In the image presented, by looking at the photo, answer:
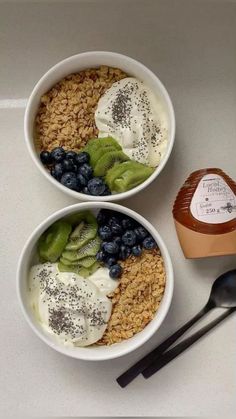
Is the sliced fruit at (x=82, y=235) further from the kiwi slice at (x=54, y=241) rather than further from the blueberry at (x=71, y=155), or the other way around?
the blueberry at (x=71, y=155)

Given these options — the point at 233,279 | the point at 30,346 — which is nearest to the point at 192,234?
the point at 233,279

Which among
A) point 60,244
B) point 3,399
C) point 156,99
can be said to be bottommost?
point 3,399

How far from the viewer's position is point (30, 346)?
124cm

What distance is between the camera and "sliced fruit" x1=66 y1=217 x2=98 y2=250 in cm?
119

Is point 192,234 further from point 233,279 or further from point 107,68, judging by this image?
point 107,68

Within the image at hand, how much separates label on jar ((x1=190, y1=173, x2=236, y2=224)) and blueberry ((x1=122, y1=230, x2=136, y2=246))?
111 mm

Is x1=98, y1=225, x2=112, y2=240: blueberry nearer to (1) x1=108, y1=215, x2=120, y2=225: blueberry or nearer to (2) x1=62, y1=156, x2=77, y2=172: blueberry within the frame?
(1) x1=108, y1=215, x2=120, y2=225: blueberry

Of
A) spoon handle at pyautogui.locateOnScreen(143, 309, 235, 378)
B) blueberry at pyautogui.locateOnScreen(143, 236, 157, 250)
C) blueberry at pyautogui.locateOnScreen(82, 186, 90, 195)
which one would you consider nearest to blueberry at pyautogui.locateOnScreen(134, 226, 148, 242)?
blueberry at pyautogui.locateOnScreen(143, 236, 157, 250)

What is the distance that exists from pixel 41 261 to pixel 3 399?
270 mm

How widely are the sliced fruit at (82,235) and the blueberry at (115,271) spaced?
2.6 inches

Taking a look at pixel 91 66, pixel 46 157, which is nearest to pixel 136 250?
pixel 46 157

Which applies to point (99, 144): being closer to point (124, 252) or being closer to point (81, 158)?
point (81, 158)

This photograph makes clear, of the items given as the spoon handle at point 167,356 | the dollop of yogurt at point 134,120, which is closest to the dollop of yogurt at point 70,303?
the spoon handle at point 167,356

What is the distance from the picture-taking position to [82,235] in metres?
1.20
